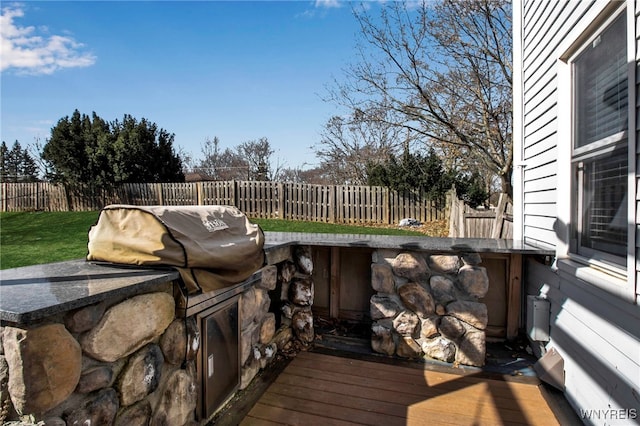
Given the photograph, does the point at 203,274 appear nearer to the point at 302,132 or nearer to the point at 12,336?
the point at 12,336

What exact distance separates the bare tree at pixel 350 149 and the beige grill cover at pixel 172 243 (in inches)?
497

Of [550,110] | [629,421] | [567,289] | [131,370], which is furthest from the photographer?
[550,110]

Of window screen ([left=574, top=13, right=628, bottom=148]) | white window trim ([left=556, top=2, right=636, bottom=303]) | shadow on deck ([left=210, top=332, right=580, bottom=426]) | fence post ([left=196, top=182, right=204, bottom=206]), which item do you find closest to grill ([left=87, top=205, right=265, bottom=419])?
shadow on deck ([left=210, top=332, right=580, bottom=426])

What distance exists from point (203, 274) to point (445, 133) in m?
7.18

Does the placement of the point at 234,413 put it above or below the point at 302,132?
below

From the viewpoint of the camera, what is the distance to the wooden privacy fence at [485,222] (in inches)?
199

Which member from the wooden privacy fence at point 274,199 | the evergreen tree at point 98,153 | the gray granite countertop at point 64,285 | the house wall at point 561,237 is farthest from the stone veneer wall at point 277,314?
the evergreen tree at point 98,153

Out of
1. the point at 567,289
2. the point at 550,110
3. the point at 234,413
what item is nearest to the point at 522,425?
the point at 567,289

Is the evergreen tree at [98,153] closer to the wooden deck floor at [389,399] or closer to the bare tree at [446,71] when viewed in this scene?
the bare tree at [446,71]

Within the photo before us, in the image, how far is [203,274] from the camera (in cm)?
181

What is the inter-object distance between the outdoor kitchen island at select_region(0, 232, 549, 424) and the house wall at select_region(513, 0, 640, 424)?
16.5 inches

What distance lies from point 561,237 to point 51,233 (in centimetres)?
998

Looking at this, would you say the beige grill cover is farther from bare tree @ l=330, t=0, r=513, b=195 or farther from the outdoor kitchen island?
bare tree @ l=330, t=0, r=513, b=195

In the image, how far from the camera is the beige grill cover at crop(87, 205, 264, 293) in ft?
5.49
